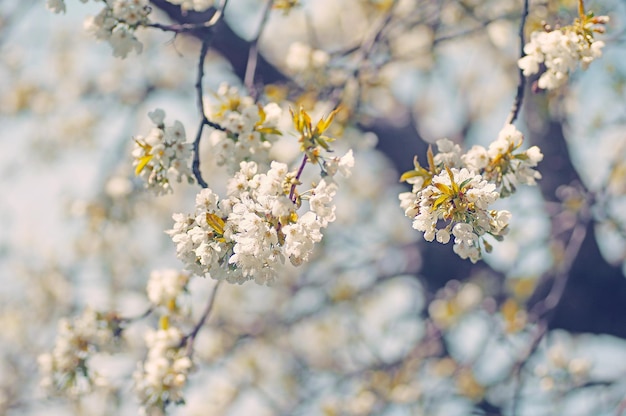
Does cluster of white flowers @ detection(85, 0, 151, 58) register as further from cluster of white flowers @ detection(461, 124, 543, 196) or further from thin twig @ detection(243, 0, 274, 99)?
cluster of white flowers @ detection(461, 124, 543, 196)

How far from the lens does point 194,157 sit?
2.48 metres

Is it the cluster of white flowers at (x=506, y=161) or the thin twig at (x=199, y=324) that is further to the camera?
the thin twig at (x=199, y=324)

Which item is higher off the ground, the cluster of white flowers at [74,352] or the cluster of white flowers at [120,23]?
the cluster of white flowers at [120,23]

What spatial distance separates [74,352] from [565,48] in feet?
7.98

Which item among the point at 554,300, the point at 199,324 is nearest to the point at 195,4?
the point at 199,324

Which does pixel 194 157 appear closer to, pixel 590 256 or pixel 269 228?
pixel 269 228

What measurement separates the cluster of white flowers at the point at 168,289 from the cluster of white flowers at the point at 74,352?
32 cm

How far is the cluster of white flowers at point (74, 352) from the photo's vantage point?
3.16m

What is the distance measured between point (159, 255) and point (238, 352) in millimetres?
2039

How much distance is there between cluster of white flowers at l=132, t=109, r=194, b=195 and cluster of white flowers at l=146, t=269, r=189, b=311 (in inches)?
27.6

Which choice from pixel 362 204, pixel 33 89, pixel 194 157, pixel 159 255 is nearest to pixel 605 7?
pixel 194 157

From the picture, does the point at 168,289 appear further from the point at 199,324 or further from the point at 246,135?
the point at 246,135

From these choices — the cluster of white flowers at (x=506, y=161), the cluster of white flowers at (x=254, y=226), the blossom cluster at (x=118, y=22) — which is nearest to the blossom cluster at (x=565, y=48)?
the cluster of white flowers at (x=506, y=161)

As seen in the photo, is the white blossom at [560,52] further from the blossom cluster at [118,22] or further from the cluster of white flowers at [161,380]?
the cluster of white flowers at [161,380]
